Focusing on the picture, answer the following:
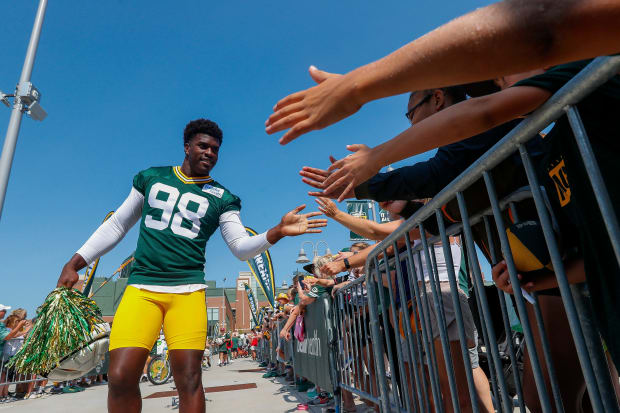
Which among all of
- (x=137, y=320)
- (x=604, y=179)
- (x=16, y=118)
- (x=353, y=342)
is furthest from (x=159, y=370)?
(x=604, y=179)

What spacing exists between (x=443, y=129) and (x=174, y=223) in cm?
226

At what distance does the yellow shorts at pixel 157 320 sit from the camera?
254cm

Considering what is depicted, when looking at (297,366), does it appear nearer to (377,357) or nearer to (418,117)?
(377,357)

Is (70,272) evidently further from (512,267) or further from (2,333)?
(2,333)

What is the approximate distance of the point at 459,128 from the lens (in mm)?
1251

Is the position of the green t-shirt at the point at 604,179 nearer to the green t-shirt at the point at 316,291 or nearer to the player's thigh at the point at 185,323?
the player's thigh at the point at 185,323

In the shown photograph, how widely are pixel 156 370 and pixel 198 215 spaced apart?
9853mm

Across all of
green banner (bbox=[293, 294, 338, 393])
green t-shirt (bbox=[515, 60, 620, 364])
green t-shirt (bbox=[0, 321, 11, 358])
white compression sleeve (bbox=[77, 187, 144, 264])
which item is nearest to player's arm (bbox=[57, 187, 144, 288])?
white compression sleeve (bbox=[77, 187, 144, 264])

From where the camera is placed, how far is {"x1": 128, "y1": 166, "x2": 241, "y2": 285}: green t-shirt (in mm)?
2785

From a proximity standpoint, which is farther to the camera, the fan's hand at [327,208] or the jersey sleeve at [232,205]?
the jersey sleeve at [232,205]

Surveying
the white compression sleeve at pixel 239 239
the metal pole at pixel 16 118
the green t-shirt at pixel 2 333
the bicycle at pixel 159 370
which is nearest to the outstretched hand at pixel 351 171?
the white compression sleeve at pixel 239 239

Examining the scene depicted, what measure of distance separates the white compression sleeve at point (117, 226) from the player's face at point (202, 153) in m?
0.50

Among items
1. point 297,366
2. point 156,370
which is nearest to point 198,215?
point 297,366

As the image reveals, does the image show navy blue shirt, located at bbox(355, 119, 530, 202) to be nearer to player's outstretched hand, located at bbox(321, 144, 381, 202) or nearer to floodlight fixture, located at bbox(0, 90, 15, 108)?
player's outstretched hand, located at bbox(321, 144, 381, 202)
